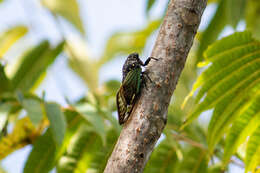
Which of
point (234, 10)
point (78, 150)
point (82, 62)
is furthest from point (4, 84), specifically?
point (234, 10)

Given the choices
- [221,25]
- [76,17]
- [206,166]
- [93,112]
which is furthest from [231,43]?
[76,17]

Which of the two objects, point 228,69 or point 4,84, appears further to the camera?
point 4,84

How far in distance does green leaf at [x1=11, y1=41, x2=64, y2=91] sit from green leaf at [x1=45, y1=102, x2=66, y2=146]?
0.98 m

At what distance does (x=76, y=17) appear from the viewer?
3.74 metres

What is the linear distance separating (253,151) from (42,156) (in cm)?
141

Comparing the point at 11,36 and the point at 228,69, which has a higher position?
the point at 11,36

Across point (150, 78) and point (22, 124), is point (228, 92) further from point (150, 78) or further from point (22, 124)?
point (22, 124)

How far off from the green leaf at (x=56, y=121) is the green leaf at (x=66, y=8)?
1368mm

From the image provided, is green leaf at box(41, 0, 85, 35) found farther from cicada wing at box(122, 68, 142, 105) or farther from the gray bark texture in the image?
the gray bark texture

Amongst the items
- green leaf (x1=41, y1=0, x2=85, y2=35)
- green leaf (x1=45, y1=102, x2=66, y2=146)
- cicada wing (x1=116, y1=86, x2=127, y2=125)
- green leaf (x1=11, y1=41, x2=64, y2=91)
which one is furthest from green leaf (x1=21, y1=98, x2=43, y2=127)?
green leaf (x1=41, y1=0, x2=85, y2=35)

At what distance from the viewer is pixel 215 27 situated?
3.69m

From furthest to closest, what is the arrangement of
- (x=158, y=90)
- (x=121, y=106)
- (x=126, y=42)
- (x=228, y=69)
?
1. (x=126, y=42)
2. (x=228, y=69)
3. (x=121, y=106)
4. (x=158, y=90)

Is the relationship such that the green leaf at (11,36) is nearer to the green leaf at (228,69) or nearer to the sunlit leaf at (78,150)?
the sunlit leaf at (78,150)

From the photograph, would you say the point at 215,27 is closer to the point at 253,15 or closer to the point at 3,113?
the point at 253,15
